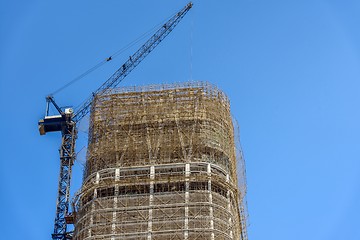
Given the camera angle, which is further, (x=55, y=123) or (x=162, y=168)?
(x=55, y=123)

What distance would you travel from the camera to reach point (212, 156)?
391 ft

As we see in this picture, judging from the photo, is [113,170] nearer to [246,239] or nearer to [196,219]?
[196,219]

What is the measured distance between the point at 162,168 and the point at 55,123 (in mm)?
40437

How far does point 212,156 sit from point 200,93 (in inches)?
474

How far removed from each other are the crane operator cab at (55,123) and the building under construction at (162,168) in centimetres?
2264

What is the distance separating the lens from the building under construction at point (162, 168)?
361 ft

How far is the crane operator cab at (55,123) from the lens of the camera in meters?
150

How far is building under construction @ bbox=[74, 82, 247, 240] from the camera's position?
110m

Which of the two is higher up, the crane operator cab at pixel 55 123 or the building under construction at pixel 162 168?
the crane operator cab at pixel 55 123

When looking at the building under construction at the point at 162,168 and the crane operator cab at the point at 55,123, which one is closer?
the building under construction at the point at 162,168

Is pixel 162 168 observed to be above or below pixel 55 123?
below

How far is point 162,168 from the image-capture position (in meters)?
116

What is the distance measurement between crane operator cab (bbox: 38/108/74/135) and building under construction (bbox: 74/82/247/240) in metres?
22.6

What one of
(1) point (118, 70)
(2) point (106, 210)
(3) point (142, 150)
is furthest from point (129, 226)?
(1) point (118, 70)
